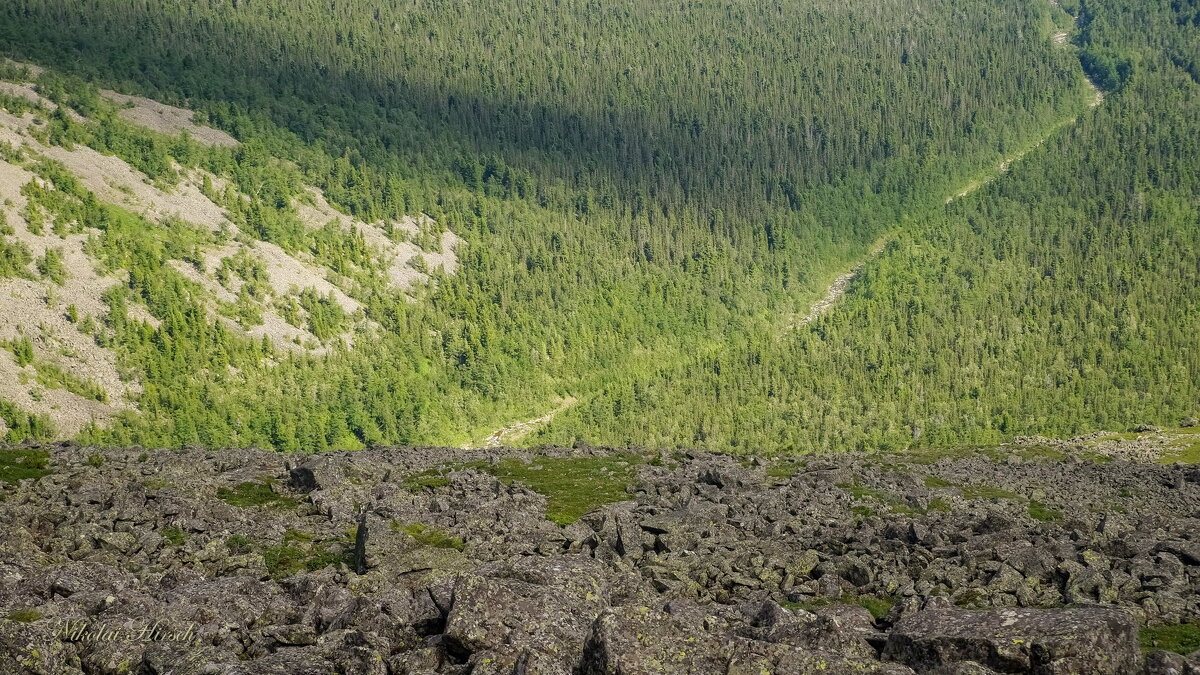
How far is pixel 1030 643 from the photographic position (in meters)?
25.4

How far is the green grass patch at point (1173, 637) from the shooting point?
32781 mm

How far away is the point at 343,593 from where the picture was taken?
3578 centimetres

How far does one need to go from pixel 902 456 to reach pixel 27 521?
85.9 m

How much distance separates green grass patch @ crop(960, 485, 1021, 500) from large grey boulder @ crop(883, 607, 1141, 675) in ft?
181

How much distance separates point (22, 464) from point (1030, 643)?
7326cm

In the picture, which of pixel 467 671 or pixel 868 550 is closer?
pixel 467 671

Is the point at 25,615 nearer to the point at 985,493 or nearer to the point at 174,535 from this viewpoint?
the point at 174,535

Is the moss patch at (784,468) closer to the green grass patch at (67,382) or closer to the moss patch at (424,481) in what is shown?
the moss patch at (424,481)

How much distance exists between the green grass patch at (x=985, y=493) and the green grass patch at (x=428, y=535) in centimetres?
4358

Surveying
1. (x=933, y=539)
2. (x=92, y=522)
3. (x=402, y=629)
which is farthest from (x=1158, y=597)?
(x=92, y=522)

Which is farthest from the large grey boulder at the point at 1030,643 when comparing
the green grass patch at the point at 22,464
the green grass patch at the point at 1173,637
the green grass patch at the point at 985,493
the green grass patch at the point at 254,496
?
the green grass patch at the point at 22,464

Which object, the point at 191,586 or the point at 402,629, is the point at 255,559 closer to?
the point at 191,586

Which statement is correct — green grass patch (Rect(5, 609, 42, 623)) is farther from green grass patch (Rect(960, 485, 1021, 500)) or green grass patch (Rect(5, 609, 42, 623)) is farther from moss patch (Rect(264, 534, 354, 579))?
green grass patch (Rect(960, 485, 1021, 500))

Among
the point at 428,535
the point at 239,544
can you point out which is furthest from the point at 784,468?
the point at 239,544
